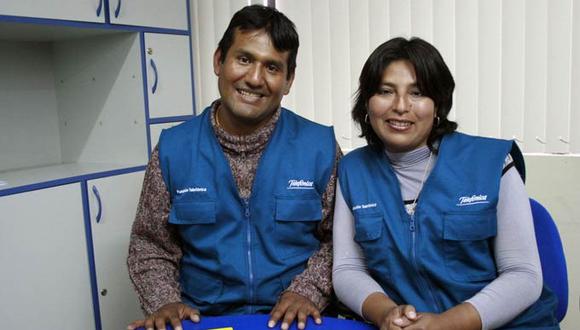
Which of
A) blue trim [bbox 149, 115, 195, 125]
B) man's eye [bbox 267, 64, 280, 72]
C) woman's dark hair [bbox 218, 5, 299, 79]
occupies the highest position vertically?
woman's dark hair [bbox 218, 5, 299, 79]

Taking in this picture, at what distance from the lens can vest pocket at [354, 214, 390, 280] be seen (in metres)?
1.21

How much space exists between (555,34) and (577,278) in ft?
3.07

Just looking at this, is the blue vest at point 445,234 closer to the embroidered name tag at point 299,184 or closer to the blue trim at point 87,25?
the embroidered name tag at point 299,184

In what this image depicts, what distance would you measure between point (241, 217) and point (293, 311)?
317 millimetres

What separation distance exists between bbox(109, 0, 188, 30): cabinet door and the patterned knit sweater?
2.97ft

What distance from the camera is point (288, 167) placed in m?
1.38

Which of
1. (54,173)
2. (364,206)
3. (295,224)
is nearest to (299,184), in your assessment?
(295,224)

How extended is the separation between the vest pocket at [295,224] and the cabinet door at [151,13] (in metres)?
1.19

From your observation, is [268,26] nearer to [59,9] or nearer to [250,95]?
[250,95]

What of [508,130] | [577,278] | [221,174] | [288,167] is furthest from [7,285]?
[577,278]

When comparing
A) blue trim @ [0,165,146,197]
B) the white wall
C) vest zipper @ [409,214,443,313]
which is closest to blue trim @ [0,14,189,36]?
blue trim @ [0,165,146,197]

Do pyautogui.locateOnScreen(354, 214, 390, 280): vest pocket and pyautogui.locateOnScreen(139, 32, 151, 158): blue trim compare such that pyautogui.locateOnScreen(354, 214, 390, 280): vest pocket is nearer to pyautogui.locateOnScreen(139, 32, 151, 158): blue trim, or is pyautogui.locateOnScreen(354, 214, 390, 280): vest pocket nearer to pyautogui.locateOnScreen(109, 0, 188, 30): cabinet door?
pyautogui.locateOnScreen(139, 32, 151, 158): blue trim

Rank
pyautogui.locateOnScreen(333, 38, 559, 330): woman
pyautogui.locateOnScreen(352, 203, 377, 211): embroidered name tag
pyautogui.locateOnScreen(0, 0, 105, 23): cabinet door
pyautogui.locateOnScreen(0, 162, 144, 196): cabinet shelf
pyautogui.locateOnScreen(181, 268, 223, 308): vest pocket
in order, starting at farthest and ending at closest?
1. pyautogui.locateOnScreen(0, 162, 144, 196): cabinet shelf
2. pyautogui.locateOnScreen(0, 0, 105, 23): cabinet door
3. pyautogui.locateOnScreen(181, 268, 223, 308): vest pocket
4. pyautogui.locateOnScreen(352, 203, 377, 211): embroidered name tag
5. pyautogui.locateOnScreen(333, 38, 559, 330): woman

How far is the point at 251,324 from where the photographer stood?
1.04 meters
